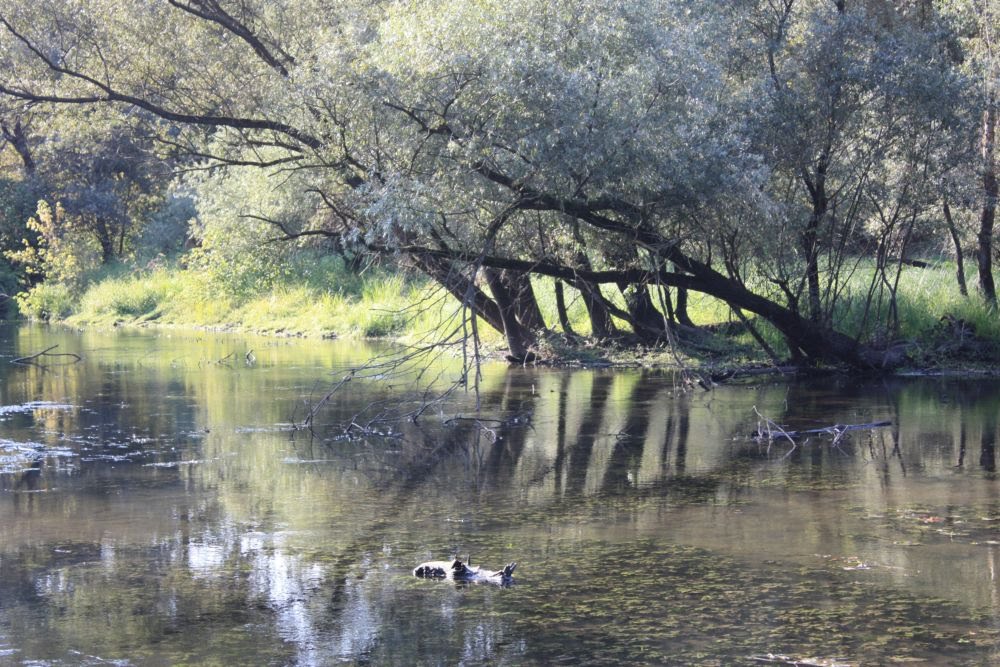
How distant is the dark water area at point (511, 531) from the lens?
7.32 meters

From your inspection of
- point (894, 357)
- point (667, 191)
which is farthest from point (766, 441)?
point (894, 357)

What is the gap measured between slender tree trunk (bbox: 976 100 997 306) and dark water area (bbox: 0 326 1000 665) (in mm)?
3894

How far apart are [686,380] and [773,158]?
3.57m

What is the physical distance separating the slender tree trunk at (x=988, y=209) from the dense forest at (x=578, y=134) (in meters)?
0.06

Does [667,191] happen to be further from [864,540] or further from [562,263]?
[864,540]

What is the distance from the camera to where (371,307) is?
30.7m

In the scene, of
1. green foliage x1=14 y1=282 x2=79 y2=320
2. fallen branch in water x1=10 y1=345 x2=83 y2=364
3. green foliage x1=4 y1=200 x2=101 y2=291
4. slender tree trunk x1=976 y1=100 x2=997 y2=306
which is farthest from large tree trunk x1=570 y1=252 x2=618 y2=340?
green foliage x1=4 y1=200 x2=101 y2=291

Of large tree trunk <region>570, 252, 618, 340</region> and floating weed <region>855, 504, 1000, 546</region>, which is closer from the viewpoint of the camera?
floating weed <region>855, 504, 1000, 546</region>

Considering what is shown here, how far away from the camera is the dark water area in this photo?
7.32 m

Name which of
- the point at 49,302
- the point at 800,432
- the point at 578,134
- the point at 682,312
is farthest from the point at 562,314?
the point at 49,302

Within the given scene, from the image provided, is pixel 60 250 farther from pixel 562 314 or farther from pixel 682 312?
pixel 682 312

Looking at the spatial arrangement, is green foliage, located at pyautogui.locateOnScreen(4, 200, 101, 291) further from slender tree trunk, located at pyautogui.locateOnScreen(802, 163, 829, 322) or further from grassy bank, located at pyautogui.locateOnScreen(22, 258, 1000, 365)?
slender tree trunk, located at pyautogui.locateOnScreen(802, 163, 829, 322)

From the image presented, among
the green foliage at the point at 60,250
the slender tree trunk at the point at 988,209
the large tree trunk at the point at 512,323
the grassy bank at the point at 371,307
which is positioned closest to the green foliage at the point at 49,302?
the grassy bank at the point at 371,307

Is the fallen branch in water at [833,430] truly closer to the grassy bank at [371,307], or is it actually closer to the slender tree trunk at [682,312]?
the grassy bank at [371,307]
